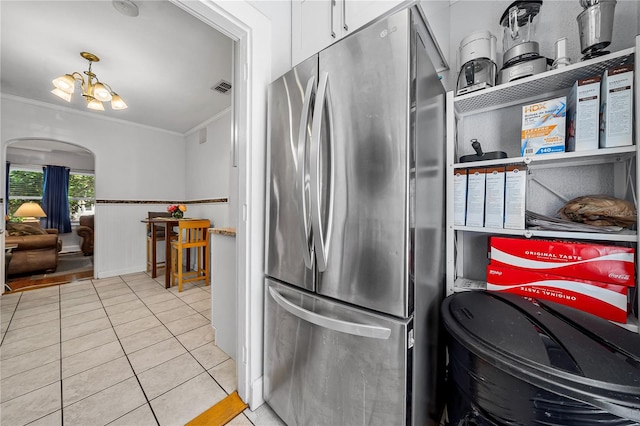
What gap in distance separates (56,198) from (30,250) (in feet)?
10.4

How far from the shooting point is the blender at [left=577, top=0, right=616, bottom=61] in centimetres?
94

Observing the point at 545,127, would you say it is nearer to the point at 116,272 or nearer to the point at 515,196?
the point at 515,196

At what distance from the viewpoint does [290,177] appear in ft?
3.75

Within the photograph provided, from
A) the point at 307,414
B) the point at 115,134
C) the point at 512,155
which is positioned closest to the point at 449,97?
the point at 512,155

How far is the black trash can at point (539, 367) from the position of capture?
1.82 ft

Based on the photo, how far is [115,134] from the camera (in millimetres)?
4016

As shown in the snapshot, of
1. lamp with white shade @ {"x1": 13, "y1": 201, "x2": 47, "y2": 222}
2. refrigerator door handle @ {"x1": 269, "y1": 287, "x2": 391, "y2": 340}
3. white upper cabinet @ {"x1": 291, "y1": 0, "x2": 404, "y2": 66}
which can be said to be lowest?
refrigerator door handle @ {"x1": 269, "y1": 287, "x2": 391, "y2": 340}

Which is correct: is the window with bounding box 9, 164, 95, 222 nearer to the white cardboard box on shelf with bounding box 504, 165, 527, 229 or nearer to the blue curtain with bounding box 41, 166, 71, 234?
the blue curtain with bounding box 41, 166, 71, 234

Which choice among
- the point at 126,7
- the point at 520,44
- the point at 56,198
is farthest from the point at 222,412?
the point at 56,198

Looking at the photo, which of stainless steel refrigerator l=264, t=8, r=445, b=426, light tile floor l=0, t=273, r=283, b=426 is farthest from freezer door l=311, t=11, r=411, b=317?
light tile floor l=0, t=273, r=283, b=426

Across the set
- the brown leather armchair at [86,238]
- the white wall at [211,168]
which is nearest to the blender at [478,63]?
the white wall at [211,168]

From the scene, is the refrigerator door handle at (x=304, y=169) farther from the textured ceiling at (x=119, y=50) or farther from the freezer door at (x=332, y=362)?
the textured ceiling at (x=119, y=50)

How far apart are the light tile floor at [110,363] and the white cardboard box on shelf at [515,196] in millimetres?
1511

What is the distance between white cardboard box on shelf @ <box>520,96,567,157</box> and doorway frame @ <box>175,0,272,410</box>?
129cm
